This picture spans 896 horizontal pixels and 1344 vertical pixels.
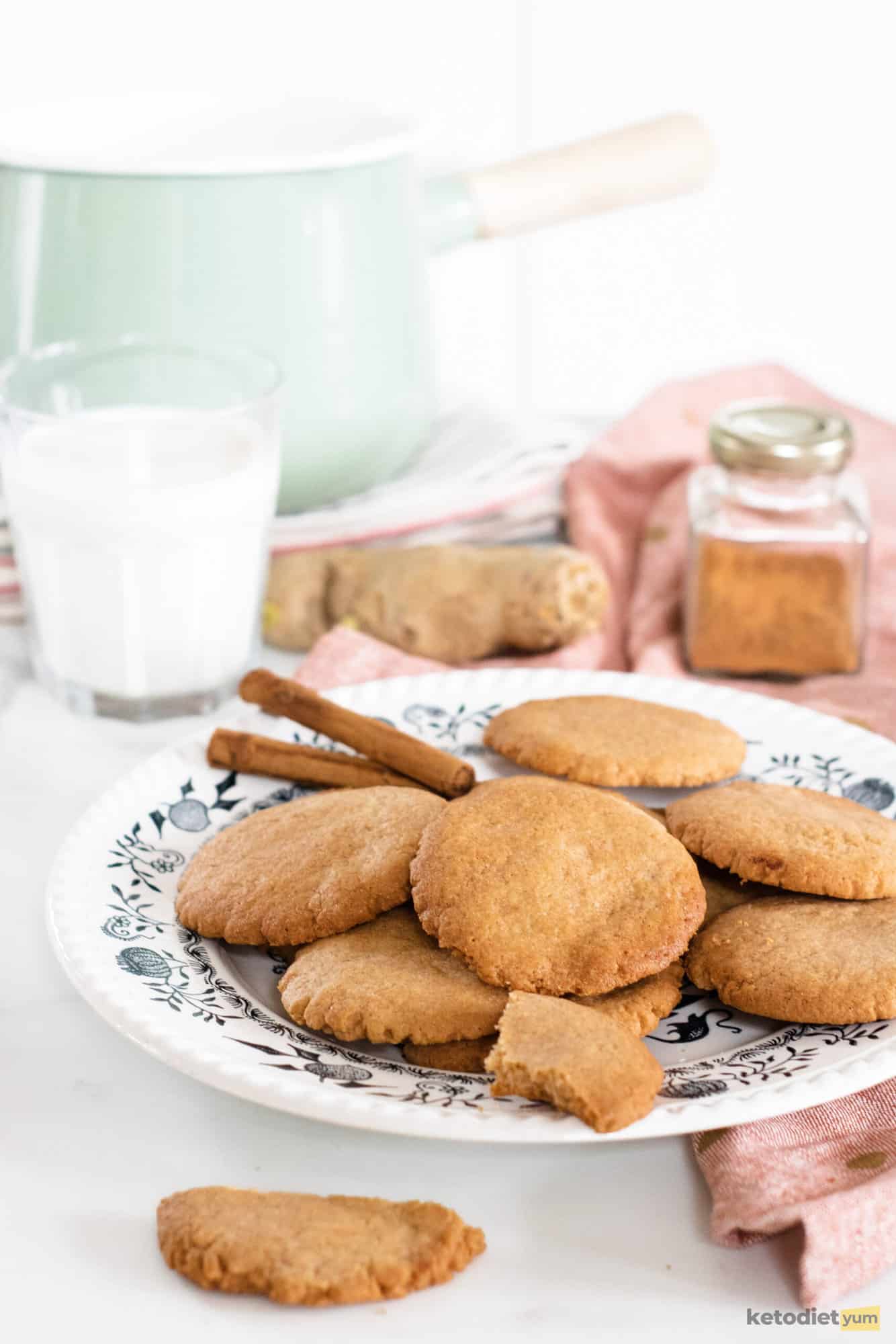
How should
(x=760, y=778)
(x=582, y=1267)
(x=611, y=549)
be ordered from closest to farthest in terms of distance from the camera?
(x=582, y=1267), (x=760, y=778), (x=611, y=549)

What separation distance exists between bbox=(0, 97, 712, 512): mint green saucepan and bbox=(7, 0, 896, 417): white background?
66cm

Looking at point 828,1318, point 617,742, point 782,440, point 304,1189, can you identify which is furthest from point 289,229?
point 828,1318

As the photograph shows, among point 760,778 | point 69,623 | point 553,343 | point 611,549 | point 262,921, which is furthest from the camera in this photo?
point 553,343

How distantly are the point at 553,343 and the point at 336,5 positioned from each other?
2.40 ft

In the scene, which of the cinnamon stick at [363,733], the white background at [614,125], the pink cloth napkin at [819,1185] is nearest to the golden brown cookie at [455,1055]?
the pink cloth napkin at [819,1185]

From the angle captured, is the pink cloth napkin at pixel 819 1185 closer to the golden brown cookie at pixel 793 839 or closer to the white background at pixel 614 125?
the golden brown cookie at pixel 793 839

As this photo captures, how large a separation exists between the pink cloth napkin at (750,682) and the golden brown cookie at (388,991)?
5.3 inches

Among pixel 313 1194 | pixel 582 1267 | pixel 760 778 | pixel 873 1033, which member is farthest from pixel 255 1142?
pixel 760 778

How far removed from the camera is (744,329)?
8.66 feet

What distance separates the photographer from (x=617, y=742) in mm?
946

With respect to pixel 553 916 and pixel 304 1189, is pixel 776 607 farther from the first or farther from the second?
pixel 304 1189

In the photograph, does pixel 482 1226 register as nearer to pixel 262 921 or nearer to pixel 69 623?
pixel 262 921

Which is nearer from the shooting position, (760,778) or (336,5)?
(760,778)

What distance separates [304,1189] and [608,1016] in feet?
0.54
